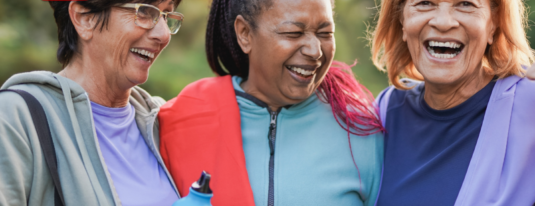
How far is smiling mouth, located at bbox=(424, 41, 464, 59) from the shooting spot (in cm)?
239

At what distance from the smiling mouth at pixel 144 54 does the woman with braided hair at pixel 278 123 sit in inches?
13.1

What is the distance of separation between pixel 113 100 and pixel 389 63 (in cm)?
156

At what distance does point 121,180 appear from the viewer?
7.25 feet

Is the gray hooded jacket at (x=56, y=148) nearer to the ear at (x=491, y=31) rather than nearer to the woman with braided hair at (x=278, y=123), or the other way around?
the woman with braided hair at (x=278, y=123)

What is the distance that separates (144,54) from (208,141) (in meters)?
0.55

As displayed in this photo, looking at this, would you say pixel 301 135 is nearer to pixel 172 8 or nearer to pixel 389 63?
pixel 389 63

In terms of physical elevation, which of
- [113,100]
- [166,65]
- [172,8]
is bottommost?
[166,65]

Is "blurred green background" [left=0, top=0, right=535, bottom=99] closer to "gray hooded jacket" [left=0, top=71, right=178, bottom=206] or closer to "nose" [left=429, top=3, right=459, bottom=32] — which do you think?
"nose" [left=429, top=3, right=459, bottom=32]

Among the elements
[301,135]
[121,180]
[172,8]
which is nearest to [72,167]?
[121,180]

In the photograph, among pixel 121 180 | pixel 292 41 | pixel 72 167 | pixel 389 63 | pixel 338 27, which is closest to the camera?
pixel 72 167

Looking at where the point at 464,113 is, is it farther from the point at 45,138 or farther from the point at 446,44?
the point at 45,138

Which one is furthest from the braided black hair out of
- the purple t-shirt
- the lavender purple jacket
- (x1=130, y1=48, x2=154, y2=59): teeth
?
the lavender purple jacket

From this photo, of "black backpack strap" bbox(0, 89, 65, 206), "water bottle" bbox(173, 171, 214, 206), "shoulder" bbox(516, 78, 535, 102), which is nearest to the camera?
"water bottle" bbox(173, 171, 214, 206)

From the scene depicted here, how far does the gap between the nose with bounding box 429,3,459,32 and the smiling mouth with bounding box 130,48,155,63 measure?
1.40 metres
